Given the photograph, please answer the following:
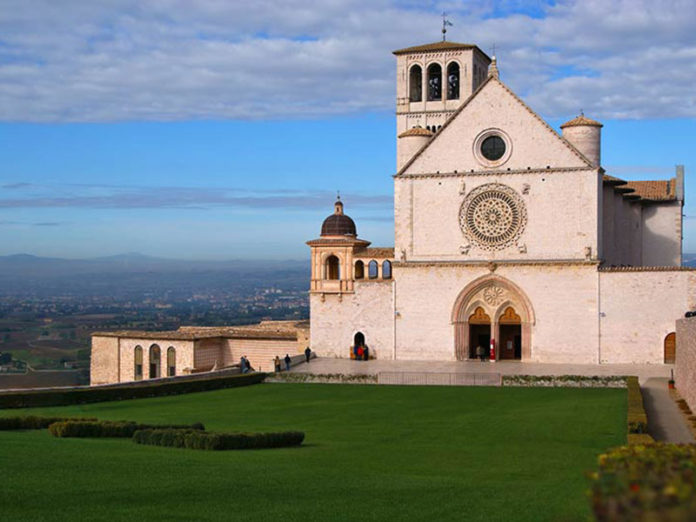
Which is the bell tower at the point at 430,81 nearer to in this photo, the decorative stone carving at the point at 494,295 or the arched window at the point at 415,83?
the arched window at the point at 415,83

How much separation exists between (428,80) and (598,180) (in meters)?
15.6

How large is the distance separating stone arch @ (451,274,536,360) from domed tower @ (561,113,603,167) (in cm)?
684

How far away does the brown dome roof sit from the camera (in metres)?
49.6

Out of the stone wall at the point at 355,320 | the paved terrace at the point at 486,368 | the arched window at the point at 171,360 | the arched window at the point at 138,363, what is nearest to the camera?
the paved terrace at the point at 486,368

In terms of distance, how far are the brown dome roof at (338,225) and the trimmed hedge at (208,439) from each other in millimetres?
30140

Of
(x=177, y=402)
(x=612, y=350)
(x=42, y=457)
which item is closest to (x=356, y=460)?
(x=42, y=457)

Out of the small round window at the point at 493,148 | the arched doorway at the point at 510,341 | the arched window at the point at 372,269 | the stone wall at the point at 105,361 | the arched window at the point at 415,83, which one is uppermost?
the arched window at the point at 415,83

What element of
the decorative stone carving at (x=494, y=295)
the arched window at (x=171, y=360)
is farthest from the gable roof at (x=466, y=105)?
the arched window at (x=171, y=360)

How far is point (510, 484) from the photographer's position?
15.1 metres

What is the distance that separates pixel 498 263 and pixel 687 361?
51.6ft

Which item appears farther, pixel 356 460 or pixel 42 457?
pixel 356 460

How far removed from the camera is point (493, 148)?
4503cm

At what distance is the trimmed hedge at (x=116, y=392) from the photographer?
31.1 metres

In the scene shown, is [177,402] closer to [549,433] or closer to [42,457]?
[549,433]
